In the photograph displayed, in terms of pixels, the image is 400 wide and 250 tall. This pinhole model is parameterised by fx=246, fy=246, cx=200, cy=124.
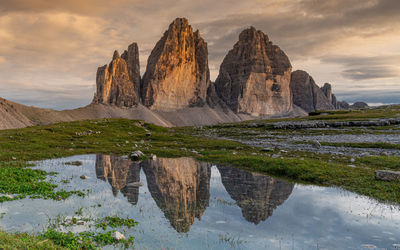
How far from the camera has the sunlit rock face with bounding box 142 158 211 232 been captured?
39.1 feet

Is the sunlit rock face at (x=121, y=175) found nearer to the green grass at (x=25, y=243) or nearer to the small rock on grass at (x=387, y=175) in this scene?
the green grass at (x=25, y=243)

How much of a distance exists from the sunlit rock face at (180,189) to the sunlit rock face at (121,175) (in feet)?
3.50

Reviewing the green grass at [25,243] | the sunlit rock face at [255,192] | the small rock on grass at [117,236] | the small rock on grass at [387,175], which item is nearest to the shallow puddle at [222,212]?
the sunlit rock face at [255,192]

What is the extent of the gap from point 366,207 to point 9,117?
422 ft

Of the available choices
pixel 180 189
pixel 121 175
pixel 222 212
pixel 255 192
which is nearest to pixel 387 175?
pixel 255 192

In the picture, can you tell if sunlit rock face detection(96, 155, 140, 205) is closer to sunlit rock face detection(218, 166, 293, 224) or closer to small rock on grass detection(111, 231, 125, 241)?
small rock on grass detection(111, 231, 125, 241)

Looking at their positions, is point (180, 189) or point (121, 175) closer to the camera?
point (180, 189)

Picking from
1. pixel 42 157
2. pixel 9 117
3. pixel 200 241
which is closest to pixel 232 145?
pixel 42 157

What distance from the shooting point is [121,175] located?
20.6 m

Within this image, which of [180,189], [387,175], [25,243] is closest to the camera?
[25,243]

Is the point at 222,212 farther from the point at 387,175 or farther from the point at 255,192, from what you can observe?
the point at 387,175

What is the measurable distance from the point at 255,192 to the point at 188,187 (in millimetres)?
4581

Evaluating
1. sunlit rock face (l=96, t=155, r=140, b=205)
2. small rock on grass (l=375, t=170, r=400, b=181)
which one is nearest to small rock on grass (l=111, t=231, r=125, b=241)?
sunlit rock face (l=96, t=155, r=140, b=205)

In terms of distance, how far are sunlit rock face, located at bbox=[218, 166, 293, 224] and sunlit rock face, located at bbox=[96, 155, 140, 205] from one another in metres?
6.24
